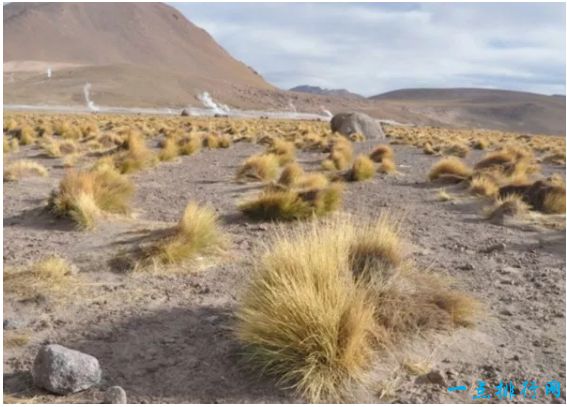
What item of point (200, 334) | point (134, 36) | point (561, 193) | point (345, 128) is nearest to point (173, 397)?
point (200, 334)

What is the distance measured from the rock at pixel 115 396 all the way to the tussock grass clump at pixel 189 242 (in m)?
2.33

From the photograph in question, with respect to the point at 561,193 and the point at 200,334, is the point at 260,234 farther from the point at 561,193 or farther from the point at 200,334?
the point at 561,193

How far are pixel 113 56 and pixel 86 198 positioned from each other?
12696 centimetres

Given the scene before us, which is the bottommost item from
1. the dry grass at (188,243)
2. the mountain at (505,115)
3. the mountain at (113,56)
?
the mountain at (505,115)

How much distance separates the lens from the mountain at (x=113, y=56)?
82.2 m

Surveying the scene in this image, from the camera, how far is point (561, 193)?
912 centimetres

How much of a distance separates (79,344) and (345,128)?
84.2ft

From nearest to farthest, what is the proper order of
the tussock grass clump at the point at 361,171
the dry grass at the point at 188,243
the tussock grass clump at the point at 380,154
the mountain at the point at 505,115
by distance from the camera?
the dry grass at the point at 188,243 < the tussock grass clump at the point at 361,171 < the tussock grass clump at the point at 380,154 < the mountain at the point at 505,115

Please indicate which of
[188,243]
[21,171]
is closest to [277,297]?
[188,243]

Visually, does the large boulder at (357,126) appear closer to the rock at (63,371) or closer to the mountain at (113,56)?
the rock at (63,371)

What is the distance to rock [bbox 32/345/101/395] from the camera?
3.37 meters

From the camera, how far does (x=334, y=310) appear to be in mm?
3631

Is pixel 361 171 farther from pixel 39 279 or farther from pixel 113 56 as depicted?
pixel 113 56

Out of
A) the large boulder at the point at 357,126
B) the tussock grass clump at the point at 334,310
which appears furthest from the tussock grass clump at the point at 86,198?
the large boulder at the point at 357,126
